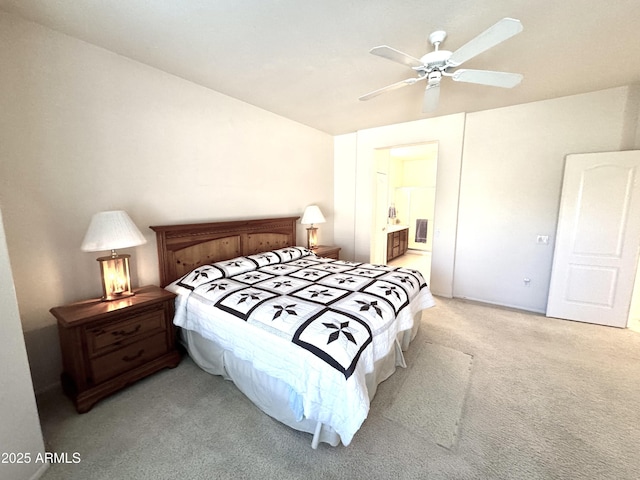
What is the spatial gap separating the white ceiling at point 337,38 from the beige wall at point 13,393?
5.25 ft

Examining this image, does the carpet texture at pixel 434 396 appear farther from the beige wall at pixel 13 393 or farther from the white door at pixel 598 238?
the beige wall at pixel 13 393

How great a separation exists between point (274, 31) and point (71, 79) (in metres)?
1.58

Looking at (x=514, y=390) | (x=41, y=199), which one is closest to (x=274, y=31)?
(x=41, y=199)

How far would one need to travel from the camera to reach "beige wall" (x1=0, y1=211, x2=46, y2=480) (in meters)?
1.25

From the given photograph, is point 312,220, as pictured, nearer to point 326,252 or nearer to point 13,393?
point 326,252

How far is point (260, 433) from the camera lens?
1.68 m

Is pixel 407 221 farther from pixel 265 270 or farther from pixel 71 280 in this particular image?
pixel 71 280

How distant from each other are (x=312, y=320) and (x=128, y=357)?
1.50 meters

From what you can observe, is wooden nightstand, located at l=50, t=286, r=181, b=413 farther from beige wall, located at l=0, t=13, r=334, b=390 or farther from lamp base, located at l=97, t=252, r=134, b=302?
beige wall, located at l=0, t=13, r=334, b=390

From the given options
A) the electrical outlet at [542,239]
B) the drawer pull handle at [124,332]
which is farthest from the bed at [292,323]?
the electrical outlet at [542,239]

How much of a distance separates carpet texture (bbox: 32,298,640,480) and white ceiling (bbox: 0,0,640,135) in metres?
2.65

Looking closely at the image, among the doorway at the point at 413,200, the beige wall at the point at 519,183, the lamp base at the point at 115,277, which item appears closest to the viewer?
the lamp base at the point at 115,277

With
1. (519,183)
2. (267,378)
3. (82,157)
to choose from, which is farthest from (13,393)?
(519,183)

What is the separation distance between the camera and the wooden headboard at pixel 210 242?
8.45 ft
